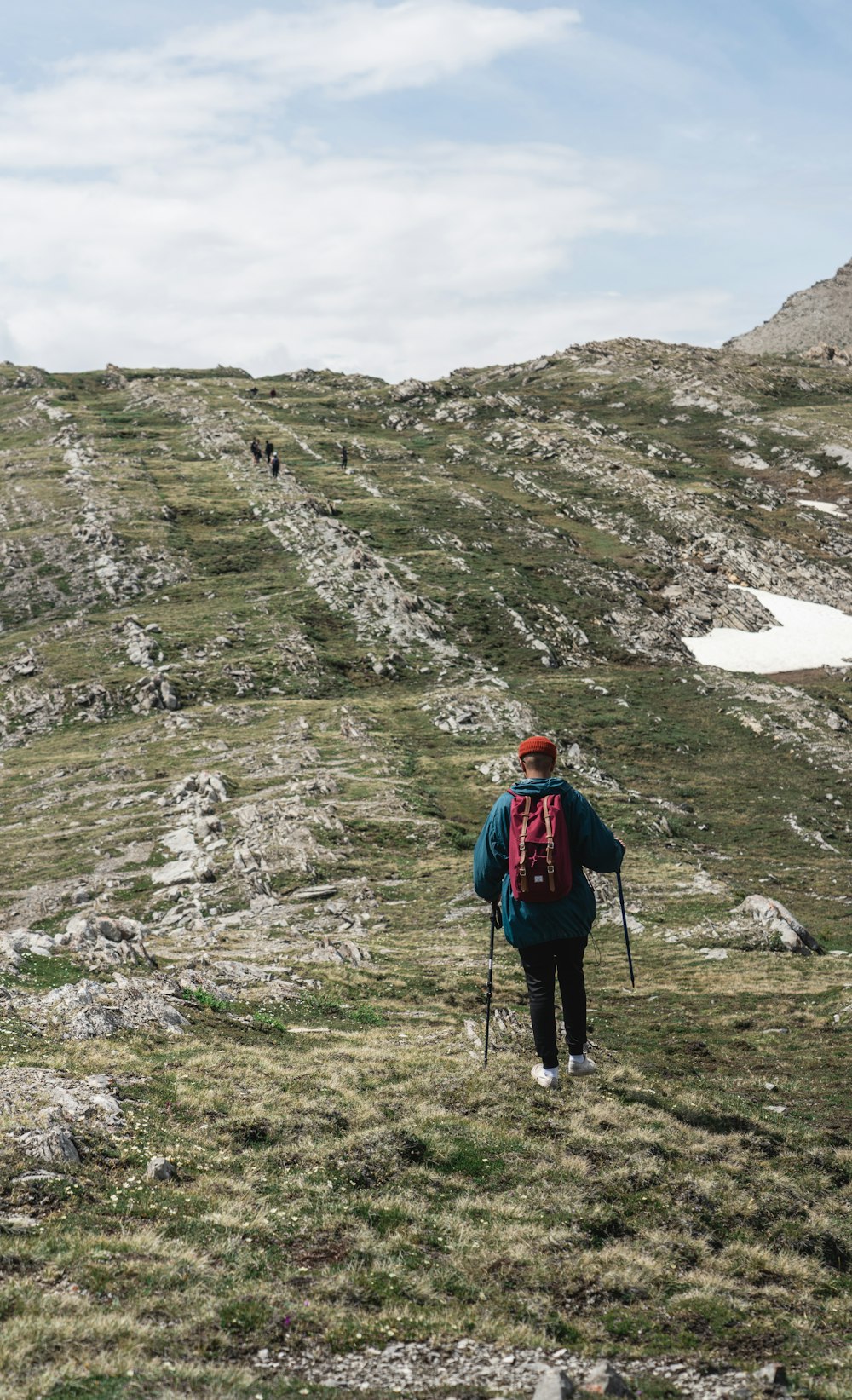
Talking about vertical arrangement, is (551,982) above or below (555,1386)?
above

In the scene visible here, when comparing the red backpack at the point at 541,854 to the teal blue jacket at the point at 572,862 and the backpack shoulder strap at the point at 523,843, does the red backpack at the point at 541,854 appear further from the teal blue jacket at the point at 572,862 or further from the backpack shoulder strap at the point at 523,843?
the teal blue jacket at the point at 572,862

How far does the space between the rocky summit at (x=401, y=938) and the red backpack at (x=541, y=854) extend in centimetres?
310

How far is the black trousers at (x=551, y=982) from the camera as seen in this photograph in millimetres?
12109

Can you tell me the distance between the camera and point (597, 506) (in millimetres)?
96188

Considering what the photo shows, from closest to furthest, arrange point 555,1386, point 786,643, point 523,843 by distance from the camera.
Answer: point 555,1386, point 523,843, point 786,643

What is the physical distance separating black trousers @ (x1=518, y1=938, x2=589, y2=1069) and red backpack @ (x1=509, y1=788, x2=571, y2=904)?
27.9 inches

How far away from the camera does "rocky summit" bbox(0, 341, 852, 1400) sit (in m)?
8.01

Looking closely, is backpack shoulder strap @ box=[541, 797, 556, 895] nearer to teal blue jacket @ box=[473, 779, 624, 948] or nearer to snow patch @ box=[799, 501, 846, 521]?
teal blue jacket @ box=[473, 779, 624, 948]

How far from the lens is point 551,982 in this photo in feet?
41.1

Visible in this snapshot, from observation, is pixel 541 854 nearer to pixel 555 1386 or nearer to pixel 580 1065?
pixel 580 1065

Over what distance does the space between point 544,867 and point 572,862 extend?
1.55 feet

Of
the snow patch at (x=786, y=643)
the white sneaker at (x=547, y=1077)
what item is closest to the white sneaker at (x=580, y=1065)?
the white sneaker at (x=547, y=1077)

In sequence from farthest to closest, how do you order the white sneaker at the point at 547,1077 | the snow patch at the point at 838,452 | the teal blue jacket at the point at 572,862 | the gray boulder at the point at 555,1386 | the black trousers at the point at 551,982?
the snow patch at the point at 838,452 → the white sneaker at the point at 547,1077 → the black trousers at the point at 551,982 → the teal blue jacket at the point at 572,862 → the gray boulder at the point at 555,1386

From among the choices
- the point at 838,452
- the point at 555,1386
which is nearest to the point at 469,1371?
the point at 555,1386
